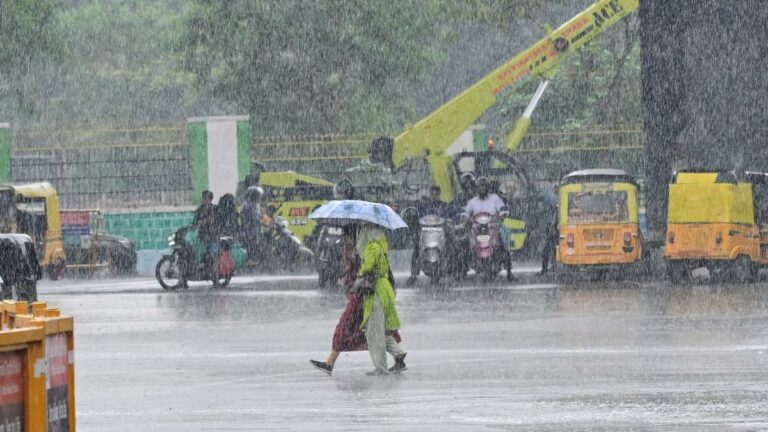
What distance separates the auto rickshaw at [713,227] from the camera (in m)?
22.5

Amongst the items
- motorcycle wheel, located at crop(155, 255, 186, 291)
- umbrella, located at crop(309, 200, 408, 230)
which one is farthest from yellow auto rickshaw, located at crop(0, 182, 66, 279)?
umbrella, located at crop(309, 200, 408, 230)

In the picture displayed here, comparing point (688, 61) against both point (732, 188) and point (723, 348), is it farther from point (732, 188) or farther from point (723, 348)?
point (723, 348)

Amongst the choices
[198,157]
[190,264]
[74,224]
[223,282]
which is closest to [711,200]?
[223,282]

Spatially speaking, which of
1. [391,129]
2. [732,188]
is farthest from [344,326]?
[391,129]

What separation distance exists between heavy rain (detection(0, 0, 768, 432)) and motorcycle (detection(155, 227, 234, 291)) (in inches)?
1.6

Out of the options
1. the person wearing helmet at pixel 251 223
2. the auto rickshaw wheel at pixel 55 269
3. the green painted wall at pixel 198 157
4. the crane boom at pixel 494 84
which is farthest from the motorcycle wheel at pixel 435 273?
the green painted wall at pixel 198 157

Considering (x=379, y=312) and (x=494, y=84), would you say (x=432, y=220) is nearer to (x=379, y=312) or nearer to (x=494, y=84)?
(x=494, y=84)

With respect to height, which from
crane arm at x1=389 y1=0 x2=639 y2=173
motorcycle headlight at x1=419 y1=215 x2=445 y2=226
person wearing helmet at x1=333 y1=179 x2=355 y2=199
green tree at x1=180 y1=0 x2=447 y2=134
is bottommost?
motorcycle headlight at x1=419 y1=215 x2=445 y2=226

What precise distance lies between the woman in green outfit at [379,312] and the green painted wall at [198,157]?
1845 cm

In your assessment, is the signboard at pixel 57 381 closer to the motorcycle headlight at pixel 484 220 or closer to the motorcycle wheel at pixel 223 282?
the motorcycle wheel at pixel 223 282

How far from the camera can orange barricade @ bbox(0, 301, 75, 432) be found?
554 centimetres

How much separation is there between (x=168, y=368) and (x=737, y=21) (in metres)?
17.7

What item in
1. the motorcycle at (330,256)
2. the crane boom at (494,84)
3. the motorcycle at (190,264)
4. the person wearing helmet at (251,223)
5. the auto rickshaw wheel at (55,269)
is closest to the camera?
the motorcycle at (330,256)

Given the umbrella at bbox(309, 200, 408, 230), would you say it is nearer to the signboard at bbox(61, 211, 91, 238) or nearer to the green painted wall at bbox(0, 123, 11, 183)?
the signboard at bbox(61, 211, 91, 238)
